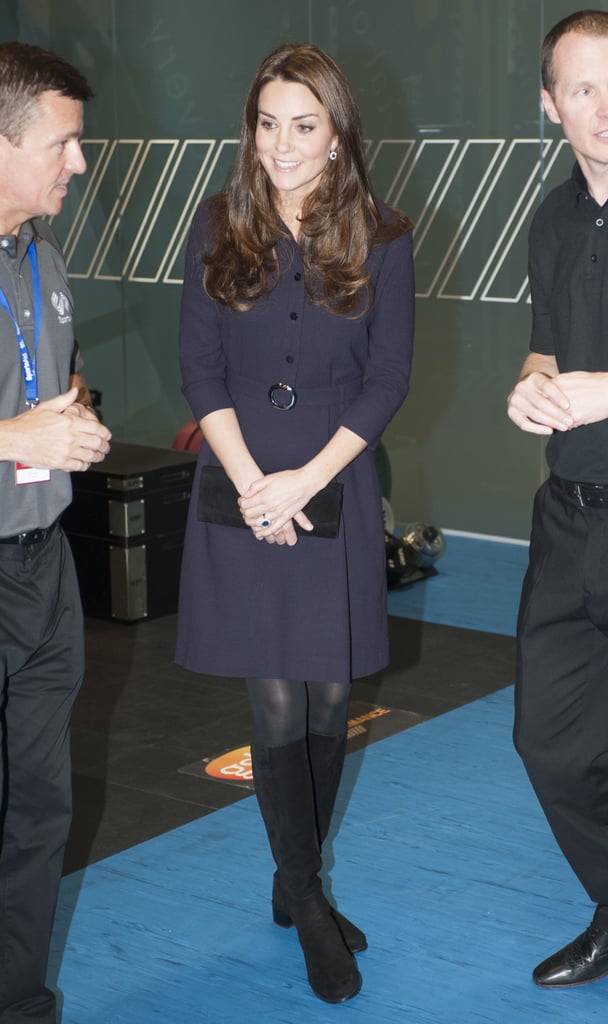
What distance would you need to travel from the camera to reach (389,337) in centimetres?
289

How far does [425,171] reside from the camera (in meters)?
7.40

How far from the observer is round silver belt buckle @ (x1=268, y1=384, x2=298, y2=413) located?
2865mm

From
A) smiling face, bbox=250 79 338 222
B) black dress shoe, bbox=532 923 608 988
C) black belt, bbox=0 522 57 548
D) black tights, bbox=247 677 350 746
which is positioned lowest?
black dress shoe, bbox=532 923 608 988

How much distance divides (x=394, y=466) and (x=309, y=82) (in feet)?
16.9

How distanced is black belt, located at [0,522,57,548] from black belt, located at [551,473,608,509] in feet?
3.30

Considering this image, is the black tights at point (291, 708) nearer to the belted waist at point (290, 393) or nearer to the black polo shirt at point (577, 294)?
the belted waist at point (290, 393)

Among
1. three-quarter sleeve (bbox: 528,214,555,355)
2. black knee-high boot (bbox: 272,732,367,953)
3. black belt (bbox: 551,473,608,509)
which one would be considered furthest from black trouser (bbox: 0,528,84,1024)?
three-quarter sleeve (bbox: 528,214,555,355)

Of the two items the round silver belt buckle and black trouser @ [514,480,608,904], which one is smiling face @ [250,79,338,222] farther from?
black trouser @ [514,480,608,904]

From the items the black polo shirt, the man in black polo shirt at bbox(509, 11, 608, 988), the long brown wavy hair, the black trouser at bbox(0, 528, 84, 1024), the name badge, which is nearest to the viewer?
the name badge

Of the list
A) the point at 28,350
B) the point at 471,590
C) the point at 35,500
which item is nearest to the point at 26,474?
the point at 35,500

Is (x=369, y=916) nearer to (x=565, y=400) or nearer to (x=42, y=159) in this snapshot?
(x=565, y=400)

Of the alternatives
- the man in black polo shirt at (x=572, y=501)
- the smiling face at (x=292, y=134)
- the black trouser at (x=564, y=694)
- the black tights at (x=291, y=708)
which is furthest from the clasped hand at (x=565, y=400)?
the black tights at (x=291, y=708)

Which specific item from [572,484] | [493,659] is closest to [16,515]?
[572,484]

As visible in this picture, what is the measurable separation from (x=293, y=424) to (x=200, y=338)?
10.5 inches
